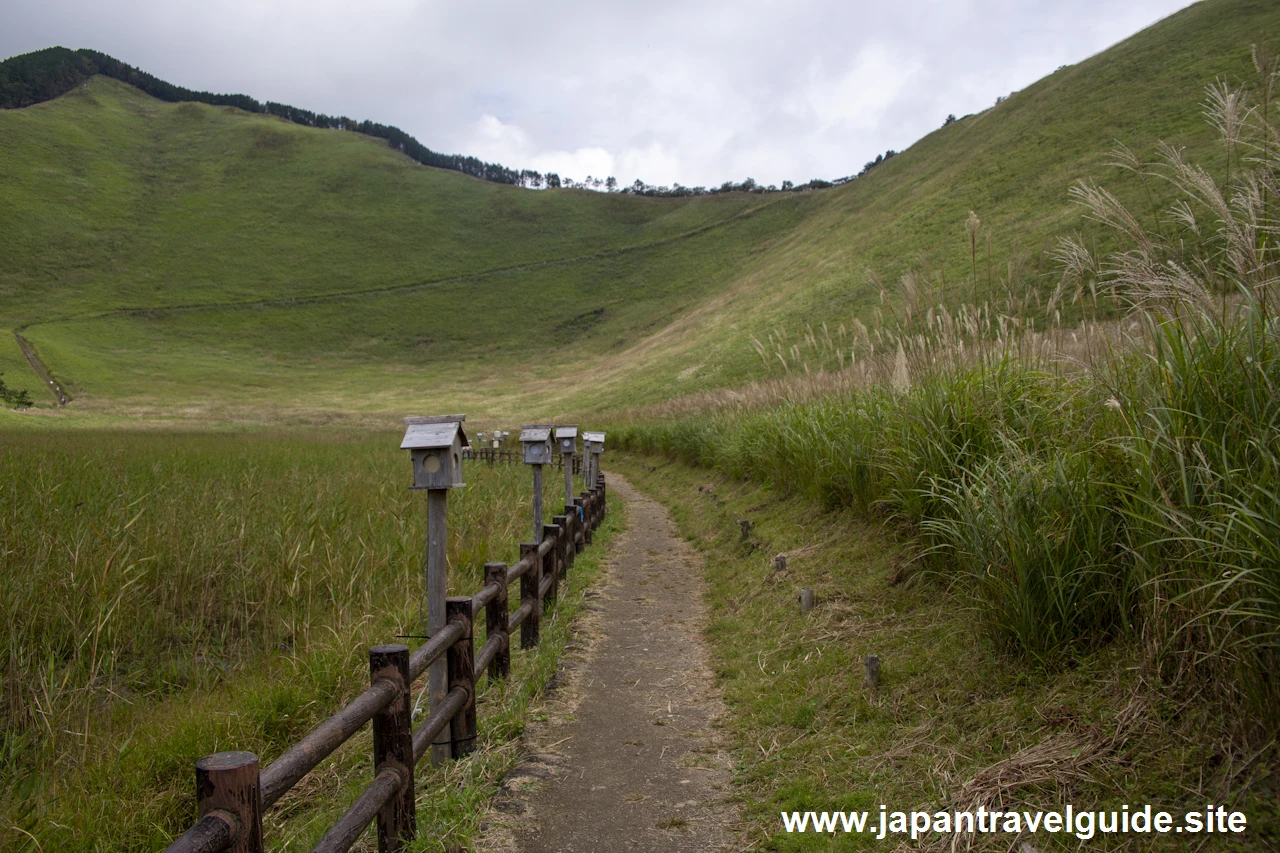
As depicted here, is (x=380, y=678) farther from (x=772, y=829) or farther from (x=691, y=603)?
(x=691, y=603)

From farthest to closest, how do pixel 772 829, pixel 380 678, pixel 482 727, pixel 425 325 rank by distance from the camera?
pixel 425 325, pixel 482 727, pixel 772 829, pixel 380 678

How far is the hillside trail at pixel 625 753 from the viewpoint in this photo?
11.2ft

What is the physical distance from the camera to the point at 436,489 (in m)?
4.12

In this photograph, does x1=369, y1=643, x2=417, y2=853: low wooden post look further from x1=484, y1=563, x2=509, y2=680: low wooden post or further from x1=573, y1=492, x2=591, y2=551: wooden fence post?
x1=573, y1=492, x2=591, y2=551: wooden fence post

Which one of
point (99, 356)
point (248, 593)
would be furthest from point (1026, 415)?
point (99, 356)

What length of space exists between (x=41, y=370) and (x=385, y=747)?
176ft

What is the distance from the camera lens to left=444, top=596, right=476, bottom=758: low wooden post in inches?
161

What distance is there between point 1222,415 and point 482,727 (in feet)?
12.4

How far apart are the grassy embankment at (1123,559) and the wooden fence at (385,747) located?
156 centimetres

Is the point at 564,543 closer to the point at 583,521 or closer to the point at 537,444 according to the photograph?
the point at 537,444

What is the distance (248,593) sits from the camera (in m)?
6.41

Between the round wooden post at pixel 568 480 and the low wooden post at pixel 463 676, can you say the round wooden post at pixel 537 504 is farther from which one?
the low wooden post at pixel 463 676

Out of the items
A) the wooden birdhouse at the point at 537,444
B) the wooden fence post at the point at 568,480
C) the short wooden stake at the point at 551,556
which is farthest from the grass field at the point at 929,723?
the wooden fence post at the point at 568,480

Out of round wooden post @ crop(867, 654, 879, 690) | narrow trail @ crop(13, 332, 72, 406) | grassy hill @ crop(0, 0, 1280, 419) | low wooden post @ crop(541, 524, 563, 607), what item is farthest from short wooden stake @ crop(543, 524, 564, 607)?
narrow trail @ crop(13, 332, 72, 406)
